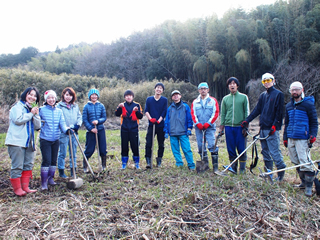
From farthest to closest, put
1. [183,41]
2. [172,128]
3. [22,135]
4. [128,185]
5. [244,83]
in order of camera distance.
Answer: [183,41], [244,83], [172,128], [128,185], [22,135]

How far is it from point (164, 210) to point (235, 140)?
81.5 inches

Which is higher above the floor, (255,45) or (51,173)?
(255,45)

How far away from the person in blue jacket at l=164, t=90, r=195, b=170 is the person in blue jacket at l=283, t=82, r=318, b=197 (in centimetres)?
172

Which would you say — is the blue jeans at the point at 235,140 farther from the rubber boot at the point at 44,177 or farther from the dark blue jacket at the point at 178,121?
the rubber boot at the point at 44,177

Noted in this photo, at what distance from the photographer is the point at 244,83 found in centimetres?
1557

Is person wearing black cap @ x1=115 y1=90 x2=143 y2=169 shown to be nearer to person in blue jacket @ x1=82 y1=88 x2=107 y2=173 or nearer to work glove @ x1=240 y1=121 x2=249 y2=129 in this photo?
person in blue jacket @ x1=82 y1=88 x2=107 y2=173

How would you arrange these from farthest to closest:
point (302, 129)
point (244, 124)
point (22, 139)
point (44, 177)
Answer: point (244, 124), point (44, 177), point (302, 129), point (22, 139)

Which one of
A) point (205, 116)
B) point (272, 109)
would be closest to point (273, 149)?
point (272, 109)

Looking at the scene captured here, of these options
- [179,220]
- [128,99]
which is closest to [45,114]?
[128,99]

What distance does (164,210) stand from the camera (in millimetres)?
2666

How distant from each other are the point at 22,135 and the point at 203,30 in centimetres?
1539

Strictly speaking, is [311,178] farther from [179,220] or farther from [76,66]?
[76,66]

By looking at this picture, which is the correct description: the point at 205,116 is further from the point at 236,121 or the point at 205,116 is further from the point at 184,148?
the point at 184,148

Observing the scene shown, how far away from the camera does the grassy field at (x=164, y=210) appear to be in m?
2.33
